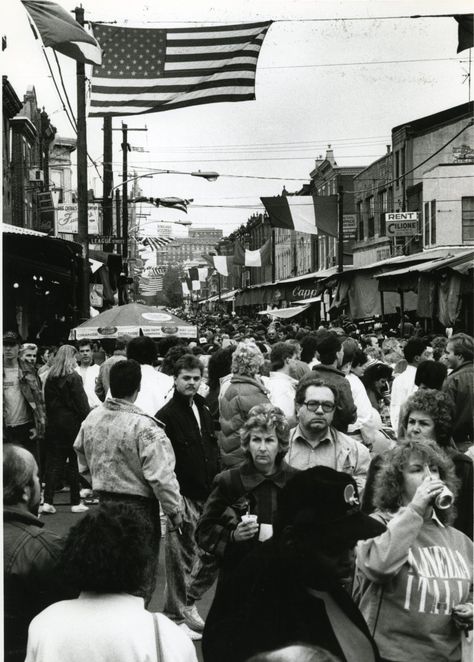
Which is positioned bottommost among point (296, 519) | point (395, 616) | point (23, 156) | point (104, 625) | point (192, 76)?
point (395, 616)

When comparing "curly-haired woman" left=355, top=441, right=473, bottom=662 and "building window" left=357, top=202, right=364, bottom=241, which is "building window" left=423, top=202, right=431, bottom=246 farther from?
"curly-haired woman" left=355, top=441, right=473, bottom=662

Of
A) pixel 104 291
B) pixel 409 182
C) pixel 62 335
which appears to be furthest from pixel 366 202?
pixel 62 335

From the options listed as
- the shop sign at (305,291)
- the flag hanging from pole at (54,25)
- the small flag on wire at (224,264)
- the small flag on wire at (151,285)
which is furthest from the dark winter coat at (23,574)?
the small flag on wire at (151,285)

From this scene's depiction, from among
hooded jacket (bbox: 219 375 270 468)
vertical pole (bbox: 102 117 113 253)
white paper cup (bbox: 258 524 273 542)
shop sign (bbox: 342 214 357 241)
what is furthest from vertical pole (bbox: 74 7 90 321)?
shop sign (bbox: 342 214 357 241)

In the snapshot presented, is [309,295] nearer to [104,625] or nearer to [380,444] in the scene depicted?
[380,444]

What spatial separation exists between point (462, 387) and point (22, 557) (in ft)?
15.7

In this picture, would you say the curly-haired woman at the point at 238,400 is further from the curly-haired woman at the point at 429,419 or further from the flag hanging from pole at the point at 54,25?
the flag hanging from pole at the point at 54,25

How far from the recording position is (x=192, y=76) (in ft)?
34.9

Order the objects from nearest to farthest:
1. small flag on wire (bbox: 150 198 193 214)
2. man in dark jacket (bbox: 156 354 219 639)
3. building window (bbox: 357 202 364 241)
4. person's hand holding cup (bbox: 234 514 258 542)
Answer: person's hand holding cup (bbox: 234 514 258 542), man in dark jacket (bbox: 156 354 219 639), small flag on wire (bbox: 150 198 193 214), building window (bbox: 357 202 364 241)

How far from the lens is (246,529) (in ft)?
14.0

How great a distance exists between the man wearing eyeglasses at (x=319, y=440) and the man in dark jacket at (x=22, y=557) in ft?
6.90

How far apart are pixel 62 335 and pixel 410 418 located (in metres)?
19.2

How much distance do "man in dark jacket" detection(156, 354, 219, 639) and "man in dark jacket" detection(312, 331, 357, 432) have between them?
2.98 feet

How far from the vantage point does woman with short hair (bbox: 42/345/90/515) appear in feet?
33.3
